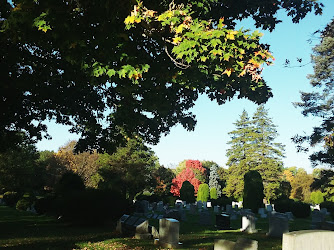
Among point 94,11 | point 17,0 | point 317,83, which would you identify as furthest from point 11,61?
point 317,83

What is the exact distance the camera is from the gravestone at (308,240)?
5.44 m

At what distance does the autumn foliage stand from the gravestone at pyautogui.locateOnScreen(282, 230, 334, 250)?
48.0 m

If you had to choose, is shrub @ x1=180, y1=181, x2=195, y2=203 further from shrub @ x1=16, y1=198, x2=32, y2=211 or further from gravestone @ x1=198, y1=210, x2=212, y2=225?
gravestone @ x1=198, y1=210, x2=212, y2=225

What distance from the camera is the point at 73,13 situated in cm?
860

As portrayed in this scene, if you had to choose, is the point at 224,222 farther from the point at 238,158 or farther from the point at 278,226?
the point at 238,158

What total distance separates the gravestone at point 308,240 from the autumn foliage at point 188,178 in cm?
4800

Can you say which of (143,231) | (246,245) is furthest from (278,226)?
(246,245)

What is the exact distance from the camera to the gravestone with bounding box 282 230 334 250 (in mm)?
5441

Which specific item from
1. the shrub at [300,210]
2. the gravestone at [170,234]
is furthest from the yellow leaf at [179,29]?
the shrub at [300,210]

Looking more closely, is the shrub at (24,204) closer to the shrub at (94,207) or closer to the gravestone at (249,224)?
the shrub at (94,207)

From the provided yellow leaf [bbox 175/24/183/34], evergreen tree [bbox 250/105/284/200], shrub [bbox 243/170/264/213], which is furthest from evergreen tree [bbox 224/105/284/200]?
yellow leaf [bbox 175/24/183/34]

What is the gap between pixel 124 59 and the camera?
8.49 meters

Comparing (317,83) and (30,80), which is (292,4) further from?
(317,83)

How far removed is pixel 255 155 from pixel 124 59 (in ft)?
164
